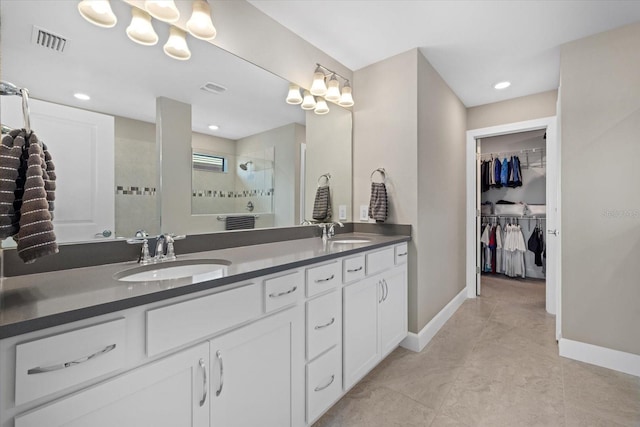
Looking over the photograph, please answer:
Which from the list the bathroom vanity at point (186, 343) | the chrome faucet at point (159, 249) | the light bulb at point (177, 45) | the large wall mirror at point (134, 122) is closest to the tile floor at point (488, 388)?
the bathroom vanity at point (186, 343)

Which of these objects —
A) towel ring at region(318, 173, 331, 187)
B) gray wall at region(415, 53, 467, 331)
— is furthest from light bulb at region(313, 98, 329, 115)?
gray wall at region(415, 53, 467, 331)

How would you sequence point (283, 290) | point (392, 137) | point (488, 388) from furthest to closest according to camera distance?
point (392, 137) < point (488, 388) < point (283, 290)

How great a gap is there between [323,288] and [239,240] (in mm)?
654

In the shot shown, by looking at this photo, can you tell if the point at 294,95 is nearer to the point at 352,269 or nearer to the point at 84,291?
the point at 352,269

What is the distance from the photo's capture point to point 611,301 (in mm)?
2061

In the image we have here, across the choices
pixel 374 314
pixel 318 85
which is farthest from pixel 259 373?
pixel 318 85

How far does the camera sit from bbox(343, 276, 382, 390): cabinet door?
1604 millimetres

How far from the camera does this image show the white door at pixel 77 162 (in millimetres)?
1084

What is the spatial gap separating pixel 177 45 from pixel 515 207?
16.3ft

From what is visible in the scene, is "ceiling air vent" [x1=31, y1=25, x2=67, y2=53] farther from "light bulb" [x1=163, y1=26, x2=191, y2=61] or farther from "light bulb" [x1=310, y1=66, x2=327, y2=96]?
"light bulb" [x1=310, y1=66, x2=327, y2=96]

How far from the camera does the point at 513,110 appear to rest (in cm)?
327

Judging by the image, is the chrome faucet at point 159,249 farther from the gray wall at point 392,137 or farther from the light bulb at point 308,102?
the gray wall at point 392,137

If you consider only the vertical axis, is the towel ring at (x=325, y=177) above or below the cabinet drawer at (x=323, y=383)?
above

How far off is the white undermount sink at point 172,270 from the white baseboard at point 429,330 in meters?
1.74
